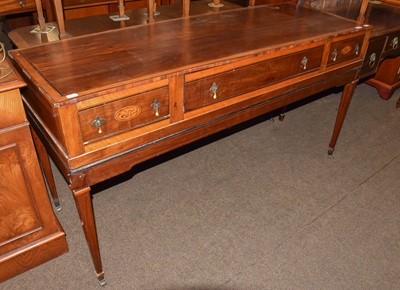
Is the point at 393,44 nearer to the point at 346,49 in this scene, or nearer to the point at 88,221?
the point at 346,49

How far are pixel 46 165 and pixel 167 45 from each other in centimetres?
94

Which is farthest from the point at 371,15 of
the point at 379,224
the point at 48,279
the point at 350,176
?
the point at 48,279

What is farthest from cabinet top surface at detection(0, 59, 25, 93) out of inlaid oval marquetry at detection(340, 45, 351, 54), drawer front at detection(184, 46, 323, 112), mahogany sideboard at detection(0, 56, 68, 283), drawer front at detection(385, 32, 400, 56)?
drawer front at detection(385, 32, 400, 56)

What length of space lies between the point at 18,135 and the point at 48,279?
0.77 m

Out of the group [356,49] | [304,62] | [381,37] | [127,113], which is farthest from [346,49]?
[127,113]

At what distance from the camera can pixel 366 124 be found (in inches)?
124

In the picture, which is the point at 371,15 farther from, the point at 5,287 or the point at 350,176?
the point at 5,287

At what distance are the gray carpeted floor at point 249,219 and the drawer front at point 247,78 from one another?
82 cm

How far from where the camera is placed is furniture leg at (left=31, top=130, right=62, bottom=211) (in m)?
1.87

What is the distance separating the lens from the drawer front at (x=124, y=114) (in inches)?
51.1

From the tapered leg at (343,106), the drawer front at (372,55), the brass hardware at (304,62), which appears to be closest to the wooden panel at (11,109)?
the brass hardware at (304,62)

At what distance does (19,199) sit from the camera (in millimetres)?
1622

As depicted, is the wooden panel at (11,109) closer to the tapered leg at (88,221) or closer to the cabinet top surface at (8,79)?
the cabinet top surface at (8,79)

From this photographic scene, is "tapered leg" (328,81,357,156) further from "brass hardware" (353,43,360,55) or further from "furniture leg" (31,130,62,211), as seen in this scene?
"furniture leg" (31,130,62,211)
